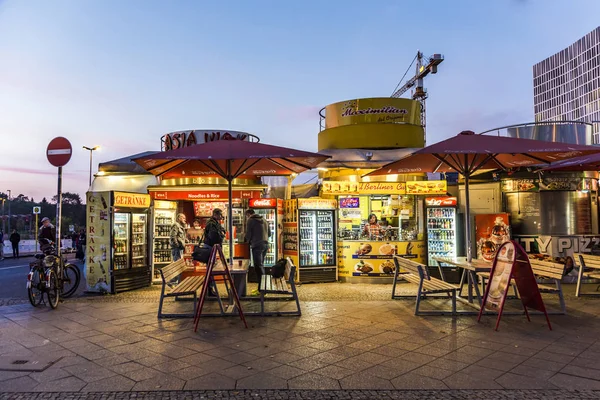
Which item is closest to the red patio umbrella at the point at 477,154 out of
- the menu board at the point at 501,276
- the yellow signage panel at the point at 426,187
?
the menu board at the point at 501,276

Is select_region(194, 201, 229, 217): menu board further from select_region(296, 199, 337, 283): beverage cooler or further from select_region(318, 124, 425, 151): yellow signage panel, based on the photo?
select_region(318, 124, 425, 151): yellow signage panel

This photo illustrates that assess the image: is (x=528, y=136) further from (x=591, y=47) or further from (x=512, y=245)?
(x=591, y=47)

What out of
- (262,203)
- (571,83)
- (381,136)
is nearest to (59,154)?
(262,203)

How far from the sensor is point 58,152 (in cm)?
789

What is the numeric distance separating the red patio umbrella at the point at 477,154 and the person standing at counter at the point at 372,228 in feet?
7.58

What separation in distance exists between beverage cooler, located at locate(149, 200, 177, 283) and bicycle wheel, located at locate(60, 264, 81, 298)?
180cm

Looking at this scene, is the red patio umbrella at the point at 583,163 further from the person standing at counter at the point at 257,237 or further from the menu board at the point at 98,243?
the menu board at the point at 98,243

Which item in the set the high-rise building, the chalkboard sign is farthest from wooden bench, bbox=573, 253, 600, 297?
the high-rise building

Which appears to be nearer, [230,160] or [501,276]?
[501,276]

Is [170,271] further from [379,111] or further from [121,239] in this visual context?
[379,111]

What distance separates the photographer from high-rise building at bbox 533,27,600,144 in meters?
93.5

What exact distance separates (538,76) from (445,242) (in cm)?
12090

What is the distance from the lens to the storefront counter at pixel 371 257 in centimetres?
1045

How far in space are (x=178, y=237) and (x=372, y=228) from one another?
4750 millimetres
